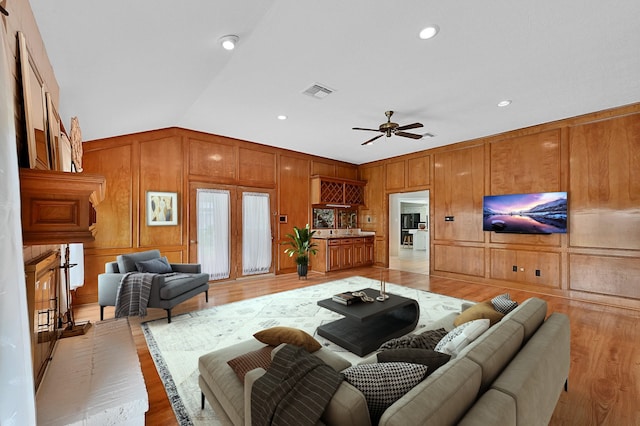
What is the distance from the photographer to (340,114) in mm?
4492

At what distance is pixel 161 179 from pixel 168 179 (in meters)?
0.12

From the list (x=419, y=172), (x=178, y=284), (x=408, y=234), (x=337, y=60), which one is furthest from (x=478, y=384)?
(x=408, y=234)

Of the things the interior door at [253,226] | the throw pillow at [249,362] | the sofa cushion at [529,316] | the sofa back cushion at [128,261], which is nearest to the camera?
the throw pillow at [249,362]

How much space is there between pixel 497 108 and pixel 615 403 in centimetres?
382

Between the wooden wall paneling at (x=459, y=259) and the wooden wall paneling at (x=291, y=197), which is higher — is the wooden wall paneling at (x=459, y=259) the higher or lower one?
the lower one

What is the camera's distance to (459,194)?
6172 millimetres

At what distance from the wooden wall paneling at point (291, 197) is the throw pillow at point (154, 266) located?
275cm

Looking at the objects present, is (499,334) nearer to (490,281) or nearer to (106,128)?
(490,281)

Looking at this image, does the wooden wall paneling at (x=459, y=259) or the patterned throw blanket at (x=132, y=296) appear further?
the wooden wall paneling at (x=459, y=259)

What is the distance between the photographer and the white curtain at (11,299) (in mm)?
911

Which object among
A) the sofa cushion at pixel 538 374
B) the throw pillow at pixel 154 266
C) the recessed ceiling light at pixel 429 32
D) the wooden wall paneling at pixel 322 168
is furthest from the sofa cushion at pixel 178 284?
the wooden wall paneling at pixel 322 168

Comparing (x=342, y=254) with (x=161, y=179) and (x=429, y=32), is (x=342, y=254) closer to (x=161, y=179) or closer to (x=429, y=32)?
(x=161, y=179)

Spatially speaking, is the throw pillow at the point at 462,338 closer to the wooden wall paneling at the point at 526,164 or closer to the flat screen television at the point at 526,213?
the flat screen television at the point at 526,213

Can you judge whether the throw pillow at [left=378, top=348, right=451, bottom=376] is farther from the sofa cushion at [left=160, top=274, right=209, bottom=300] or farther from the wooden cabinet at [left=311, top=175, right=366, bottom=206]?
the wooden cabinet at [left=311, top=175, right=366, bottom=206]
